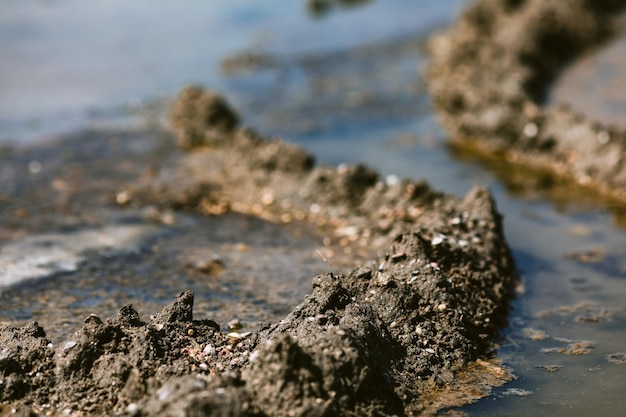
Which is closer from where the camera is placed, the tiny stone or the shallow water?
the tiny stone

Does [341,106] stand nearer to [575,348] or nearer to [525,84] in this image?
[525,84]

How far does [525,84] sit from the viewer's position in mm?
9242

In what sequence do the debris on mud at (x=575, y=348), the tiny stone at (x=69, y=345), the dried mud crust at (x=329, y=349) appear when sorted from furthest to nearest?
1. the debris on mud at (x=575, y=348)
2. the tiny stone at (x=69, y=345)
3. the dried mud crust at (x=329, y=349)

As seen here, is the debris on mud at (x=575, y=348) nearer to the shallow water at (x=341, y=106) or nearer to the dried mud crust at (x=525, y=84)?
the shallow water at (x=341, y=106)

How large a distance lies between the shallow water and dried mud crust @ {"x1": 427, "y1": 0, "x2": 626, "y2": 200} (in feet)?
1.10

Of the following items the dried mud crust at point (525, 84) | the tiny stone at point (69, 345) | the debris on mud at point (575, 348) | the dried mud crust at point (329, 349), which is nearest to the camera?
the dried mud crust at point (329, 349)

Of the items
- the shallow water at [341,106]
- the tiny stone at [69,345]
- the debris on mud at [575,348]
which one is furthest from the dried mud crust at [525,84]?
the tiny stone at [69,345]

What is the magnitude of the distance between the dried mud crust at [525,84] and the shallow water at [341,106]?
335 millimetres

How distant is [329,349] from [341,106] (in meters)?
6.40

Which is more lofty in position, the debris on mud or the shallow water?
the shallow water

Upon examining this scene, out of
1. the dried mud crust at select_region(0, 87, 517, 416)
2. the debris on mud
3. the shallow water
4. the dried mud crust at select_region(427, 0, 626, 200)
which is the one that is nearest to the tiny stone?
the dried mud crust at select_region(0, 87, 517, 416)

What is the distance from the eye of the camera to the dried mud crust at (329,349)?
3.50 metres

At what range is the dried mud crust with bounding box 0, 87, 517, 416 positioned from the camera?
3500 mm

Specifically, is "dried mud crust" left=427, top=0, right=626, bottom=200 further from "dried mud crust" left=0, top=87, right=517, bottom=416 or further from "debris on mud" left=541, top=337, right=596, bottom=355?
"debris on mud" left=541, top=337, right=596, bottom=355
